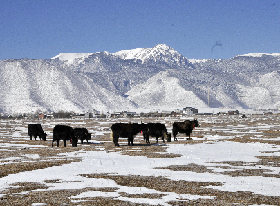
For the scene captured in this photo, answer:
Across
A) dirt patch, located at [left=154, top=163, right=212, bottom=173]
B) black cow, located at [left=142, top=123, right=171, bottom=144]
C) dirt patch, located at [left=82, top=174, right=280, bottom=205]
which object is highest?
black cow, located at [left=142, top=123, right=171, bottom=144]

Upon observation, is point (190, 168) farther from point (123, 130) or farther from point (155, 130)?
point (155, 130)

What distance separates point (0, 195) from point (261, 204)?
898cm

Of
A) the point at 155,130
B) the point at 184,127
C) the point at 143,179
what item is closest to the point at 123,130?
the point at 155,130

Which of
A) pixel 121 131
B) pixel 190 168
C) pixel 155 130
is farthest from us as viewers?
pixel 155 130

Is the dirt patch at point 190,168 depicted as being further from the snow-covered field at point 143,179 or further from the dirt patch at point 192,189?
the dirt patch at point 192,189

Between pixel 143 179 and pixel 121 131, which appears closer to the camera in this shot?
pixel 143 179

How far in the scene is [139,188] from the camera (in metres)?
14.8

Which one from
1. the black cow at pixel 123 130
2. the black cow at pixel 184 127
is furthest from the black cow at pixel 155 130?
the black cow at pixel 184 127

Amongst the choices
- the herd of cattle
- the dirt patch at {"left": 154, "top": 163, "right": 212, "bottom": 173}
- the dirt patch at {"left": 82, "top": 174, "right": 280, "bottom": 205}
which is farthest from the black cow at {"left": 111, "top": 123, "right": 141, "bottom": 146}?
the dirt patch at {"left": 82, "top": 174, "right": 280, "bottom": 205}

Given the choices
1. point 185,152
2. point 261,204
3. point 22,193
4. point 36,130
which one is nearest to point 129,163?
point 185,152

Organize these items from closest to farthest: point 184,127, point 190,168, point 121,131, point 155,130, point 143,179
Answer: point 143,179
point 190,168
point 121,131
point 155,130
point 184,127

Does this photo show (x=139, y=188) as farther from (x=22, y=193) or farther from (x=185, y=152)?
(x=185, y=152)

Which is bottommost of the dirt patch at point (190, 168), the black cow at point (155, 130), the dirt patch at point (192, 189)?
the dirt patch at point (192, 189)

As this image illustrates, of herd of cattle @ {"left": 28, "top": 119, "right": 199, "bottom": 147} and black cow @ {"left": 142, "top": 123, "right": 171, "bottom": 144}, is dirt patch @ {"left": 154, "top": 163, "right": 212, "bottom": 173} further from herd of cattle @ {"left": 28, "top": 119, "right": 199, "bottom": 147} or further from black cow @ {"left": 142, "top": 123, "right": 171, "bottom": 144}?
black cow @ {"left": 142, "top": 123, "right": 171, "bottom": 144}
